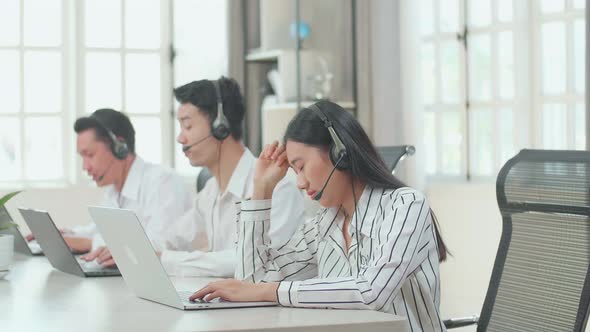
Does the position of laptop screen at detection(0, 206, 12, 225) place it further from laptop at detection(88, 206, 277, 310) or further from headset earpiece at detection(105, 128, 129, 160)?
laptop at detection(88, 206, 277, 310)

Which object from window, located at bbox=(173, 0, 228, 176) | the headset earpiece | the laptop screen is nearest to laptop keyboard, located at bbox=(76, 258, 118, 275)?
the laptop screen

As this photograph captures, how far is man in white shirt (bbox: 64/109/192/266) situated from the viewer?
3.43m

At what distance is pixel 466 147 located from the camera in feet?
17.6

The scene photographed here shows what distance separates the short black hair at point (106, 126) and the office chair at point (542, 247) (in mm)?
1764

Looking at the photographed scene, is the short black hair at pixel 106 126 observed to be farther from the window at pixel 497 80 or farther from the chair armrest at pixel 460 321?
the window at pixel 497 80

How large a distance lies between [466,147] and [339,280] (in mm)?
3540

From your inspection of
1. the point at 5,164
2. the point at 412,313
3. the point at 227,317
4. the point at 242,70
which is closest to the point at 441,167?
the point at 242,70

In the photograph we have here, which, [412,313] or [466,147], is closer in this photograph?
[412,313]

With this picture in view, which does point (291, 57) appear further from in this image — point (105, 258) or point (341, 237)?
point (341, 237)

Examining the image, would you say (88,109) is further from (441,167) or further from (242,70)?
(441,167)

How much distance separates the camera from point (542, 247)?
87.9 inches

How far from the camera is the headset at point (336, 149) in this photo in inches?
83.0

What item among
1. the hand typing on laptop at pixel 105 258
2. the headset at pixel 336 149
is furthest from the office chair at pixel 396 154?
the hand typing on laptop at pixel 105 258

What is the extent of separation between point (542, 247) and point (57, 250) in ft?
4.43
